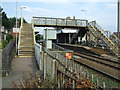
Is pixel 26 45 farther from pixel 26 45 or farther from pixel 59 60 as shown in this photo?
pixel 59 60

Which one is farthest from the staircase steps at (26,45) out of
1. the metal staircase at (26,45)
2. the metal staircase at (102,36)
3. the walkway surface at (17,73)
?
the metal staircase at (102,36)

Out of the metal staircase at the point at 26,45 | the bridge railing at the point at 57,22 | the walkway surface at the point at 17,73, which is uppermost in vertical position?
the bridge railing at the point at 57,22

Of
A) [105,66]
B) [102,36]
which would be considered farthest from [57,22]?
[105,66]

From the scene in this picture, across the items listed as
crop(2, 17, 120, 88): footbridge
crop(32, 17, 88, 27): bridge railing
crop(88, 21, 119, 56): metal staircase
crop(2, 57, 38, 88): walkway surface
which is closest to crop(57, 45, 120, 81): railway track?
crop(2, 17, 120, 88): footbridge

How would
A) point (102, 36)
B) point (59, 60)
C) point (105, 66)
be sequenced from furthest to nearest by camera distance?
point (102, 36) < point (105, 66) < point (59, 60)

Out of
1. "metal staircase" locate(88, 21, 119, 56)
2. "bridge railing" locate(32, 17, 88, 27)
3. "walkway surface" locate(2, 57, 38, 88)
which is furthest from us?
"bridge railing" locate(32, 17, 88, 27)

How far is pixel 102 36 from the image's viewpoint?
1081 inches

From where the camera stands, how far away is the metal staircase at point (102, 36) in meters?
22.4

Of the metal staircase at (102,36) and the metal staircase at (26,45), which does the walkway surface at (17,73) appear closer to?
the metal staircase at (26,45)

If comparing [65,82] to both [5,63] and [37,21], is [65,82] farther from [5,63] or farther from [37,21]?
[37,21]

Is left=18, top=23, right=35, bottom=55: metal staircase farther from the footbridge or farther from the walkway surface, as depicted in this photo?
the walkway surface

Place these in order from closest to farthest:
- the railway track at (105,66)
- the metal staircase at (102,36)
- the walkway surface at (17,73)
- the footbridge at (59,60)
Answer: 1. the footbridge at (59,60)
2. the walkway surface at (17,73)
3. the railway track at (105,66)
4. the metal staircase at (102,36)

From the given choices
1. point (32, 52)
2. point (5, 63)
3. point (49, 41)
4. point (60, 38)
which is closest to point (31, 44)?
point (32, 52)

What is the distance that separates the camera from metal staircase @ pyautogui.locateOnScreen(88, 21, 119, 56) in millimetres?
22422
